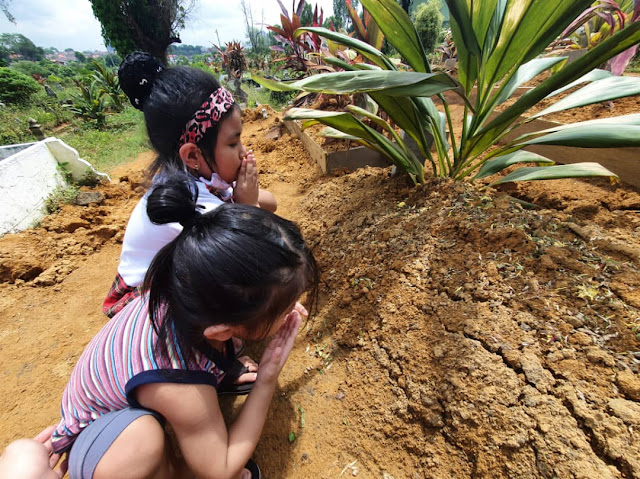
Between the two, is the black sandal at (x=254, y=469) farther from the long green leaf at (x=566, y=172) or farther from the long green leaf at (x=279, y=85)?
the long green leaf at (x=566, y=172)

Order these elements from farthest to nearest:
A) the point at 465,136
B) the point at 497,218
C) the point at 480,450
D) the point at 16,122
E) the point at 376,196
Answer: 1. the point at 16,122
2. the point at 376,196
3. the point at 465,136
4. the point at 497,218
5. the point at 480,450

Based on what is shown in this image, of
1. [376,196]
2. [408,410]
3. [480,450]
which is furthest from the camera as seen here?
[376,196]

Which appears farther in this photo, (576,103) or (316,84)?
(576,103)

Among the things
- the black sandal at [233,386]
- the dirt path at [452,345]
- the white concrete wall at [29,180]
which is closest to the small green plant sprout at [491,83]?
the dirt path at [452,345]

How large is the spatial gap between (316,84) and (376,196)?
0.77m

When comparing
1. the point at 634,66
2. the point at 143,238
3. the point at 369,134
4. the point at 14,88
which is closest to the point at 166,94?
the point at 143,238

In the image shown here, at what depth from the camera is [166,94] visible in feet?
3.56

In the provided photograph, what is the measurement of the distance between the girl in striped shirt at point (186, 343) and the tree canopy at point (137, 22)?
1272 centimetres

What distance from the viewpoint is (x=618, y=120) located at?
3.61 feet

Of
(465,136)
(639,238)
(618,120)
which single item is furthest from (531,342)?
(465,136)

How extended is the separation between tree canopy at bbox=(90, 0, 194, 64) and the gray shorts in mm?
12834

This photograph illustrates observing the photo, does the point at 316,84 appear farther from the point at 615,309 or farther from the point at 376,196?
the point at 615,309

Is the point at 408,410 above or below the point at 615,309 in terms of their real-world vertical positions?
below

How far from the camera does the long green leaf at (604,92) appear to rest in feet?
3.63
